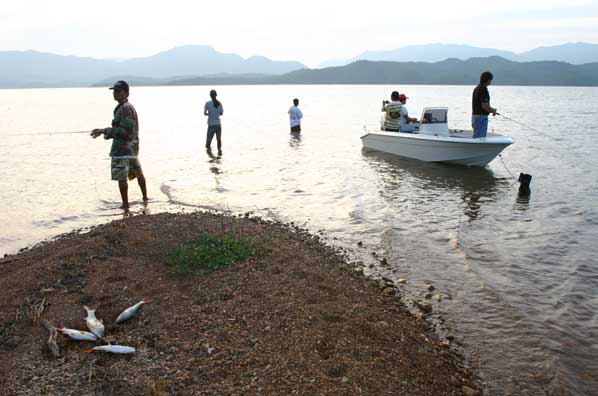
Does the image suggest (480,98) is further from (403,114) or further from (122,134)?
(122,134)

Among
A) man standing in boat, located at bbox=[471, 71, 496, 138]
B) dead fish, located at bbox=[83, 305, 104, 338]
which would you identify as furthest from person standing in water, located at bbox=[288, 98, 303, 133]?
dead fish, located at bbox=[83, 305, 104, 338]

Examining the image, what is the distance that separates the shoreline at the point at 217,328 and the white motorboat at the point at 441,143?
30.6 ft

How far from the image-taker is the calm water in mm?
5473

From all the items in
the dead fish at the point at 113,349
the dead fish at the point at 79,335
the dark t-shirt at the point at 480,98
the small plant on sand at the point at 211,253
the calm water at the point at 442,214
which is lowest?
the calm water at the point at 442,214

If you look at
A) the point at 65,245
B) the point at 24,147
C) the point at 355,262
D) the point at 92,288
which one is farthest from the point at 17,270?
the point at 24,147

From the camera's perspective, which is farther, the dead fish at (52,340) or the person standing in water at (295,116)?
the person standing in water at (295,116)

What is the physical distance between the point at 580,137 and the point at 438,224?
841 inches

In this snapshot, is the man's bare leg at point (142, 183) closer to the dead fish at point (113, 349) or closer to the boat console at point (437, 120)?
the dead fish at point (113, 349)

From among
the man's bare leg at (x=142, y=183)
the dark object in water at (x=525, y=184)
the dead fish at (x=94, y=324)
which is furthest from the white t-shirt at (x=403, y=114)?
the dead fish at (x=94, y=324)

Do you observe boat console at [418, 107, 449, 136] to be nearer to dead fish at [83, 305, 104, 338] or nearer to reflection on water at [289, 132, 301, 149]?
reflection on water at [289, 132, 301, 149]

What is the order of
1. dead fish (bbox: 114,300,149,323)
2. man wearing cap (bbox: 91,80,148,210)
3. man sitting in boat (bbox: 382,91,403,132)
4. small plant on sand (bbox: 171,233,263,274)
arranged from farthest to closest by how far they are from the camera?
man sitting in boat (bbox: 382,91,403,132), man wearing cap (bbox: 91,80,148,210), small plant on sand (bbox: 171,233,263,274), dead fish (bbox: 114,300,149,323)

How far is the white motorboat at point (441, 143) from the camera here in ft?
47.5

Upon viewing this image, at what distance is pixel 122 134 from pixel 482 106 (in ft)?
32.7

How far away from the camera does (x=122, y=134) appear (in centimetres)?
931
